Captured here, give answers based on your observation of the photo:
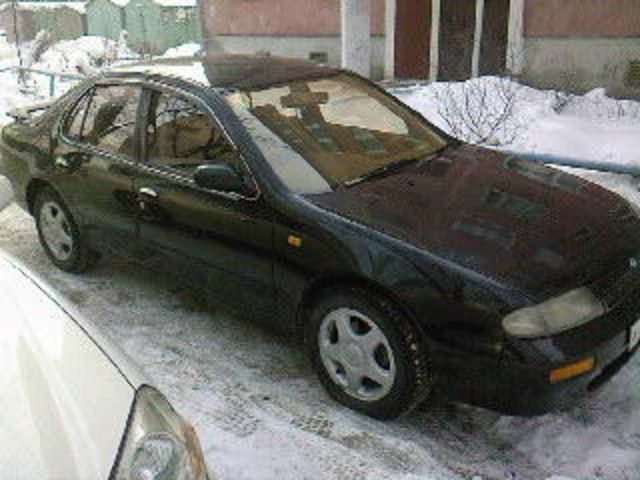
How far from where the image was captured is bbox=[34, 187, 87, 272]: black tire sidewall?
195 inches

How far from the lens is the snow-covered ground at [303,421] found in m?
3.09

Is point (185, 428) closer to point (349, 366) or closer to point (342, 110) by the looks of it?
point (349, 366)

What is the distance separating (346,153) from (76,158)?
192 centimetres

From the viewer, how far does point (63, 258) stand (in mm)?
5148

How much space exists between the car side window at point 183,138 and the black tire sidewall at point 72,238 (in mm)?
1082

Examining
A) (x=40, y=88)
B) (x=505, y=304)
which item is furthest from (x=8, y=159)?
(x=40, y=88)

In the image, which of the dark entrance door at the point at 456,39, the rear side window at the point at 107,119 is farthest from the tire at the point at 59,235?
the dark entrance door at the point at 456,39

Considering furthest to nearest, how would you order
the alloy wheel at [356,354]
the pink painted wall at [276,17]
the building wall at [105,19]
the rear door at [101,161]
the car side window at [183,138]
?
1. the building wall at [105,19]
2. the pink painted wall at [276,17]
3. the rear door at [101,161]
4. the car side window at [183,138]
5. the alloy wheel at [356,354]

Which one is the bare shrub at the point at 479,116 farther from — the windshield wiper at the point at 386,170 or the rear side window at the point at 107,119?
the rear side window at the point at 107,119

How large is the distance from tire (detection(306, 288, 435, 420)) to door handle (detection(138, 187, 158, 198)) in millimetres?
1247

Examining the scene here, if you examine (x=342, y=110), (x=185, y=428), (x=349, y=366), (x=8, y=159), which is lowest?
(x=349, y=366)

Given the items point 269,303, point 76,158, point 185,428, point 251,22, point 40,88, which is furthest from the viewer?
point 251,22

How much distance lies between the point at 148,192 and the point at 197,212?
44cm

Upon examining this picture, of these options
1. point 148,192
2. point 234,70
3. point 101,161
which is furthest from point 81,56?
point 148,192
